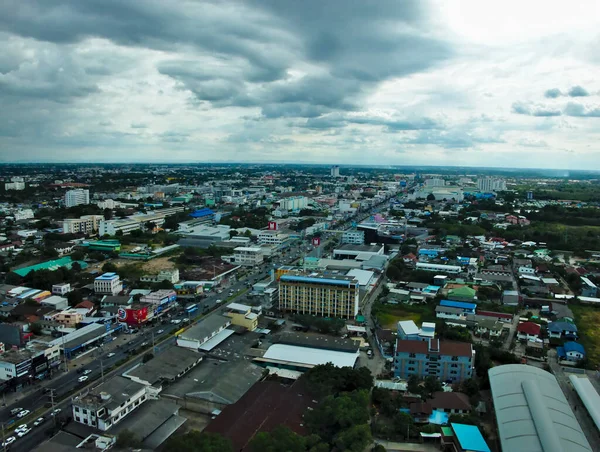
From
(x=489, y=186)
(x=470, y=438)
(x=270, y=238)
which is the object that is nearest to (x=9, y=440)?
(x=470, y=438)

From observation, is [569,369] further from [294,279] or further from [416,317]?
[294,279]

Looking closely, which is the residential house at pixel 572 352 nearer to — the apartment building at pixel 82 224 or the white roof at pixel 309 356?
the white roof at pixel 309 356

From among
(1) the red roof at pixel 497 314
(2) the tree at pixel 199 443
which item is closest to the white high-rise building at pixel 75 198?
(1) the red roof at pixel 497 314

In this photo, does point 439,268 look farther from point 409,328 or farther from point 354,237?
point 409,328

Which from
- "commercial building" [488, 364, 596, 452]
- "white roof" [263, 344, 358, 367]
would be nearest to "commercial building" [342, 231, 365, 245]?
"white roof" [263, 344, 358, 367]

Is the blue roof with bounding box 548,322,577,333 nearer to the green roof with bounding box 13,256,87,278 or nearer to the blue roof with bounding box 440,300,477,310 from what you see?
the blue roof with bounding box 440,300,477,310

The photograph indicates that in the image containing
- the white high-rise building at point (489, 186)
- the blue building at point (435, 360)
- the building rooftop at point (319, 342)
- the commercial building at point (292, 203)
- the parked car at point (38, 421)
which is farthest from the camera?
the white high-rise building at point (489, 186)

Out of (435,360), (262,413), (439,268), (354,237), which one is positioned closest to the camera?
(262,413)
